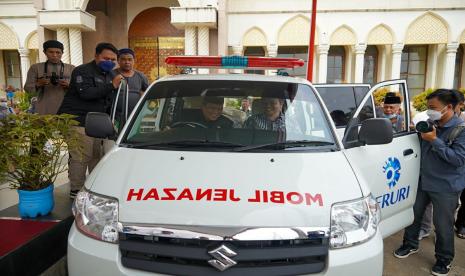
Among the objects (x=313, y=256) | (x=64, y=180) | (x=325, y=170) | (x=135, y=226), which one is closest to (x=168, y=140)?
(x=135, y=226)

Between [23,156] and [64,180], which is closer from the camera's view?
[23,156]

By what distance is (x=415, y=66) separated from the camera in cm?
1758

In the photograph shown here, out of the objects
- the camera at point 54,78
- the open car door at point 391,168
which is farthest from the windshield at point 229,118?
the camera at point 54,78

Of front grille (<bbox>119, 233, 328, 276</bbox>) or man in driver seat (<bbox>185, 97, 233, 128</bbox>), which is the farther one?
man in driver seat (<bbox>185, 97, 233, 128</bbox>)

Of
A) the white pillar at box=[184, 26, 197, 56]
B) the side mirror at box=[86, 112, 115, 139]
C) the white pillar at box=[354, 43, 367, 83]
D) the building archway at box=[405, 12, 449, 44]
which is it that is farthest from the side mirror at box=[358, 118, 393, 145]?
the building archway at box=[405, 12, 449, 44]

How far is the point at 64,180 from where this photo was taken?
5.51 meters

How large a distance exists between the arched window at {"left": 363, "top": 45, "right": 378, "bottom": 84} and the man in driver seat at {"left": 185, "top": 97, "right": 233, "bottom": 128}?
16.5 meters

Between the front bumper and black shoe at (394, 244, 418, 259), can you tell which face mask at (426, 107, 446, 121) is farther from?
the front bumper

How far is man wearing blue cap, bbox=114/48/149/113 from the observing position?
414cm

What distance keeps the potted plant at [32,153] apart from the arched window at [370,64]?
16.9m

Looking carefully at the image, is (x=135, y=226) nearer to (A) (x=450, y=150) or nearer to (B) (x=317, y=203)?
(B) (x=317, y=203)

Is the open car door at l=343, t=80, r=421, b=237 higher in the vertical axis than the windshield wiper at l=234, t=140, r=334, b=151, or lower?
lower

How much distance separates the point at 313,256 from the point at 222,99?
1.46 m

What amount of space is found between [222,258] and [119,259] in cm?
54
